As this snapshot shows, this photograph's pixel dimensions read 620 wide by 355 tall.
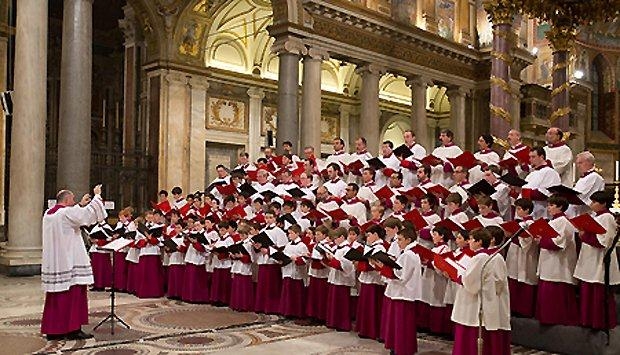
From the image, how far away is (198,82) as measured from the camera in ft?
69.0

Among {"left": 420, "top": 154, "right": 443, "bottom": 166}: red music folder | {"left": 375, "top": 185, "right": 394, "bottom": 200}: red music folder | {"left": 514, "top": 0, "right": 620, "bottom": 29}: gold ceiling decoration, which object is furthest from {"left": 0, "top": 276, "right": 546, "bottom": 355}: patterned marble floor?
{"left": 514, "top": 0, "right": 620, "bottom": 29}: gold ceiling decoration

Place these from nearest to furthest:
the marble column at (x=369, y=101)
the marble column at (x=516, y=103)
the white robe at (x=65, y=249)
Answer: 1. the white robe at (x=65, y=249)
2. the marble column at (x=369, y=101)
3. the marble column at (x=516, y=103)

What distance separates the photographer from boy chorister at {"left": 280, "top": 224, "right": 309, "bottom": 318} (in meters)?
10.0

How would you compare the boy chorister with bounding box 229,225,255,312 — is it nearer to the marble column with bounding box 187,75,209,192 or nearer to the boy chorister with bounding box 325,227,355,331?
the boy chorister with bounding box 325,227,355,331

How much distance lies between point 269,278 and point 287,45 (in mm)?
8803

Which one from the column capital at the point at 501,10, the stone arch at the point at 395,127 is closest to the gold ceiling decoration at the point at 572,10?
the column capital at the point at 501,10

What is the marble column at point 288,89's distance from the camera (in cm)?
1766

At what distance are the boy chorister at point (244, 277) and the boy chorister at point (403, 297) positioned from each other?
3365 mm

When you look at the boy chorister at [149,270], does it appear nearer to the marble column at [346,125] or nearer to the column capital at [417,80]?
the column capital at [417,80]

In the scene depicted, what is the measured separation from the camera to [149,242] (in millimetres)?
12000

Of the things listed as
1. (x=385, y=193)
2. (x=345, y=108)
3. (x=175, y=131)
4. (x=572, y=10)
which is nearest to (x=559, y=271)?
(x=385, y=193)

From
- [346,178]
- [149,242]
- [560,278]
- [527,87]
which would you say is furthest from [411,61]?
[560,278]

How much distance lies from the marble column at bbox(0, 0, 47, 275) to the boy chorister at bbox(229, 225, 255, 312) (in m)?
5.13

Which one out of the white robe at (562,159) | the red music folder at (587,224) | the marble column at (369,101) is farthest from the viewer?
the marble column at (369,101)
